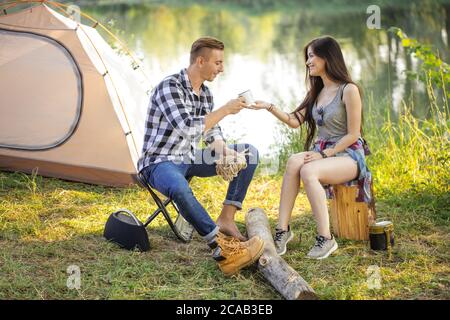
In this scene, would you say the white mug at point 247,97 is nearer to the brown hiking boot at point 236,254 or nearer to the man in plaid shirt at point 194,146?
the man in plaid shirt at point 194,146

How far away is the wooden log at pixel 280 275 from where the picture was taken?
129 inches

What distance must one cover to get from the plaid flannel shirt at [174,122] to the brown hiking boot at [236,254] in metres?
0.63

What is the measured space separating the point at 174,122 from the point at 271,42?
9.45m

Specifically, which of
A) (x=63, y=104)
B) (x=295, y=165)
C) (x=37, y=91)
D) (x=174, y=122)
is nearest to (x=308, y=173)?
(x=295, y=165)

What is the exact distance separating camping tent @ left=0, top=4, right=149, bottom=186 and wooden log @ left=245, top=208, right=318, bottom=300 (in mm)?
1650

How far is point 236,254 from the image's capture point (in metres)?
3.57

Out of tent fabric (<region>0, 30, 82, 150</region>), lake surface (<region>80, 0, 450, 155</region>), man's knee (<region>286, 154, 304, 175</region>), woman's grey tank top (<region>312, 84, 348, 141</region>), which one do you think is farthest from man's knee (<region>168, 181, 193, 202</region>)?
lake surface (<region>80, 0, 450, 155</region>)

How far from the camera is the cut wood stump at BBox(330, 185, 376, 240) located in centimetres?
405

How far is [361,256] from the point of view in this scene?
3.86 metres

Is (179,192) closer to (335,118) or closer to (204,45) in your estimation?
(204,45)

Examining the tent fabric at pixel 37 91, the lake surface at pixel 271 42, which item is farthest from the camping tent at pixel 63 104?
the lake surface at pixel 271 42
